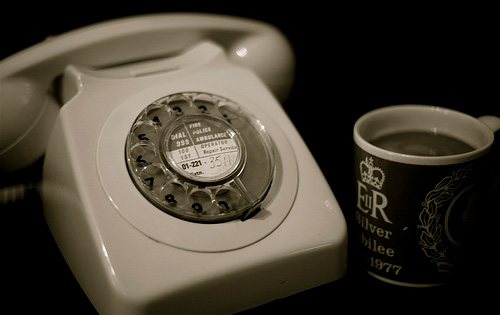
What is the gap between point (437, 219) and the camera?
56 cm

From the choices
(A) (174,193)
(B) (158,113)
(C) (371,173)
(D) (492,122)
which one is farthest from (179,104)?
(D) (492,122)

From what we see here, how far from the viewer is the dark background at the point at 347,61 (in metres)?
0.78

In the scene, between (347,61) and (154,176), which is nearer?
(154,176)

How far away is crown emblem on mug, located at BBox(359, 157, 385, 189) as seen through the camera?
0.57 meters

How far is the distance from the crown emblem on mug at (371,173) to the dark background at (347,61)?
14 centimetres

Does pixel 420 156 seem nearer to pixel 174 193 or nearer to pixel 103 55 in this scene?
pixel 174 193

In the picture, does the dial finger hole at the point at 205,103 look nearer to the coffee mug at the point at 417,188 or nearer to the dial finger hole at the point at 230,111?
the dial finger hole at the point at 230,111

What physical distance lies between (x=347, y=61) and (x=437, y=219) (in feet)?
1.50

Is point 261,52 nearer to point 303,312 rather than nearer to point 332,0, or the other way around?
point 332,0

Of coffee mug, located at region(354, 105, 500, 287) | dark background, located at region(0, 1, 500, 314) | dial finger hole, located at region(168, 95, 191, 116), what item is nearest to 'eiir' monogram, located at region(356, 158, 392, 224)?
coffee mug, located at region(354, 105, 500, 287)

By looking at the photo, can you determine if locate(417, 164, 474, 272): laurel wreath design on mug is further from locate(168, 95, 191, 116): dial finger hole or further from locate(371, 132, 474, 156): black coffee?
locate(168, 95, 191, 116): dial finger hole

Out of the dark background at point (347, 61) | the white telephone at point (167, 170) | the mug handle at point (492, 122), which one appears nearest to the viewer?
the white telephone at point (167, 170)

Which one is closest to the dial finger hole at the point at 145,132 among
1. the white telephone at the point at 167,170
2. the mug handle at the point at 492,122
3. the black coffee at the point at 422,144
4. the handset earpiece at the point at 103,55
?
the white telephone at the point at 167,170

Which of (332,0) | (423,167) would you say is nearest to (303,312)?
(423,167)
